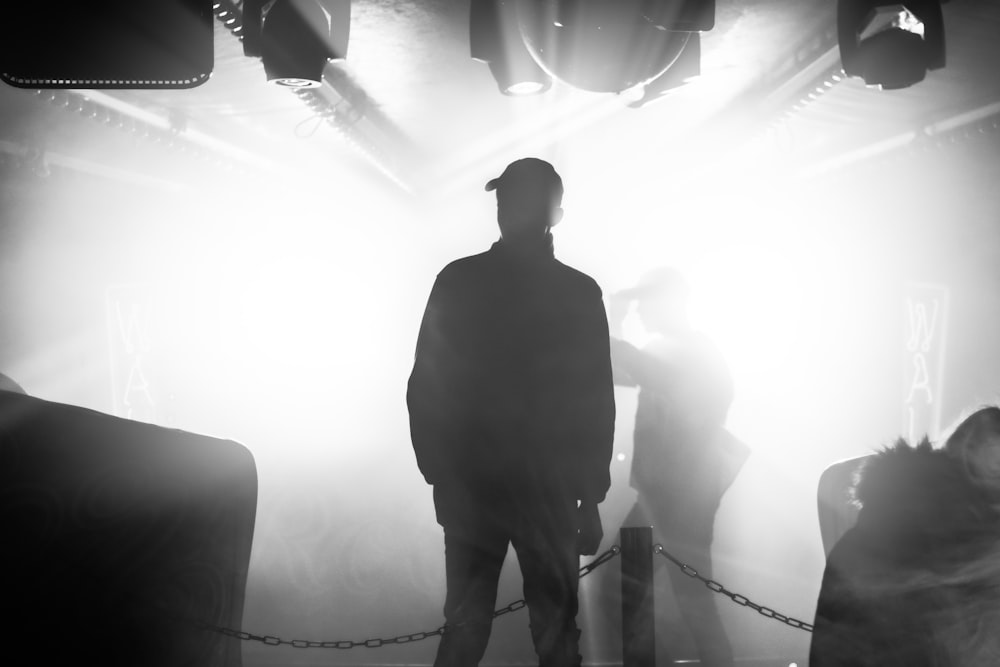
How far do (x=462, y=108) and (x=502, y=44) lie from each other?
299cm

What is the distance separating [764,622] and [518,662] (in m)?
1.62

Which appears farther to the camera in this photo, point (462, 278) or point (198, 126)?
point (198, 126)

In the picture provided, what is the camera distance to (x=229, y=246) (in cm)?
791

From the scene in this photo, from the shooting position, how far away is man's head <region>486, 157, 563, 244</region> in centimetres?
230

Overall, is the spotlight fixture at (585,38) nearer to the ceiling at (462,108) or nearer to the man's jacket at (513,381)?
the man's jacket at (513,381)

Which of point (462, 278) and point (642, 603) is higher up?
point (462, 278)

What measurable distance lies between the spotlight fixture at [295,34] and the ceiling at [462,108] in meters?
0.49

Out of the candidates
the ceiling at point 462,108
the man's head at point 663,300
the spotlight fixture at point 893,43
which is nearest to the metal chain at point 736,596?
the man's head at point 663,300

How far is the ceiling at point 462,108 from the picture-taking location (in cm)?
444

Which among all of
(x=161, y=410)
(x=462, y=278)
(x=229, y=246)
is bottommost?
(x=161, y=410)

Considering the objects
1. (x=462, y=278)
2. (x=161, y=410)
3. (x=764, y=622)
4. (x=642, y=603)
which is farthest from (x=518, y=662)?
(x=161, y=410)

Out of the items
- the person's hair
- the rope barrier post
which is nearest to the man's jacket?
the rope barrier post

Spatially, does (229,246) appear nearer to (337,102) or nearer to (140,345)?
(140,345)

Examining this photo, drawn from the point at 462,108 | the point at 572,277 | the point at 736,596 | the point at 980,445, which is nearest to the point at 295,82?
the point at 572,277
